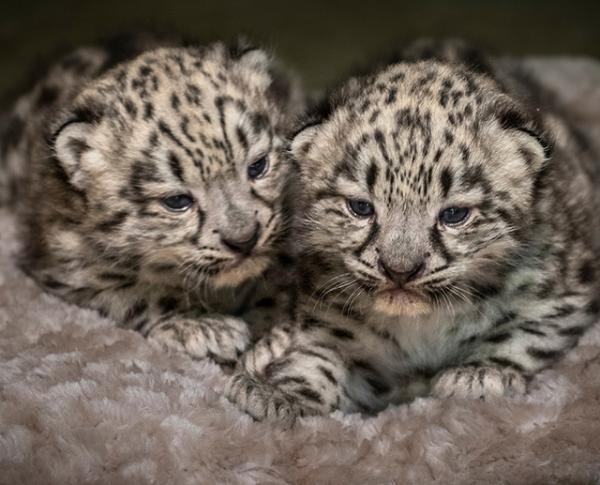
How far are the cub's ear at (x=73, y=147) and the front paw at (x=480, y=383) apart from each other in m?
1.63

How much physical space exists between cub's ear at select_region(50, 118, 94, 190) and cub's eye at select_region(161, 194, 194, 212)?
15.6 inches

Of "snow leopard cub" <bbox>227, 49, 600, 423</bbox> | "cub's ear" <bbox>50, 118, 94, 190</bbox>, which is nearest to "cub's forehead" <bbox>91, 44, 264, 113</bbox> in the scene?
"cub's ear" <bbox>50, 118, 94, 190</bbox>

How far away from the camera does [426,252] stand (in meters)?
3.10

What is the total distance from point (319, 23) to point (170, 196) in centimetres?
500

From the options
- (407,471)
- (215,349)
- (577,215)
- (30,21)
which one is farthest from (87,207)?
(30,21)

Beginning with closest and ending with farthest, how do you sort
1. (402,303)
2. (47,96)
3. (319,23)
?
(402,303) → (47,96) → (319,23)

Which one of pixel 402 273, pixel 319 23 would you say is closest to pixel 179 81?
pixel 402 273

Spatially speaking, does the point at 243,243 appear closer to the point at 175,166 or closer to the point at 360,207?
the point at 175,166

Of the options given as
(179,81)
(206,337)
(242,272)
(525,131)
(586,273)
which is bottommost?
(206,337)

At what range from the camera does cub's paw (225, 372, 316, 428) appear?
328cm

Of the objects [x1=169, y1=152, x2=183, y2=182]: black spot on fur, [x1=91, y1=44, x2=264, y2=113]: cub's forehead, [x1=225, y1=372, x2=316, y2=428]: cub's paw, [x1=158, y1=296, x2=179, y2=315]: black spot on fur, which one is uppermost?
[x1=91, y1=44, x2=264, y2=113]: cub's forehead

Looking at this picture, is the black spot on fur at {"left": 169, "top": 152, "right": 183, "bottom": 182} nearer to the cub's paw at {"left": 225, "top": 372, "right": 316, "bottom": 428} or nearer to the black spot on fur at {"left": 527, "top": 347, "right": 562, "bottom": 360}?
the cub's paw at {"left": 225, "top": 372, "right": 316, "bottom": 428}

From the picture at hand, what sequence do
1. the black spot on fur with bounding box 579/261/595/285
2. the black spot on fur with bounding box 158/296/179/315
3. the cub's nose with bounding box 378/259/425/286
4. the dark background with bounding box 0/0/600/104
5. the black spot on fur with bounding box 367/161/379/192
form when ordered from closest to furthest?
the cub's nose with bounding box 378/259/425/286 < the black spot on fur with bounding box 367/161/379/192 < the black spot on fur with bounding box 579/261/595/285 < the black spot on fur with bounding box 158/296/179/315 < the dark background with bounding box 0/0/600/104

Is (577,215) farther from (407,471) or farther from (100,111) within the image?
(100,111)
